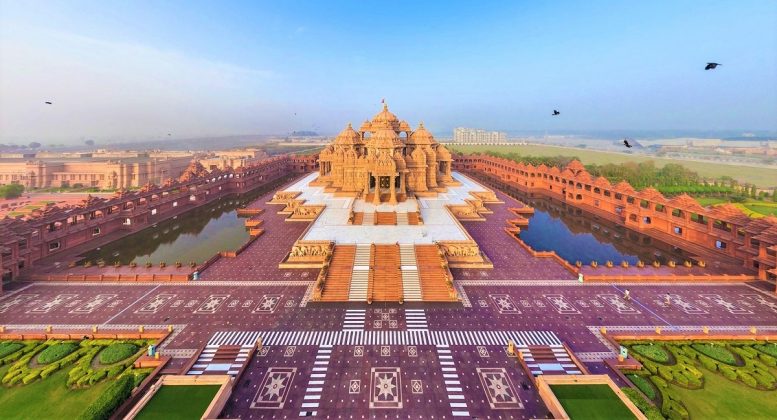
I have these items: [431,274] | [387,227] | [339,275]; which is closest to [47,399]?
[339,275]

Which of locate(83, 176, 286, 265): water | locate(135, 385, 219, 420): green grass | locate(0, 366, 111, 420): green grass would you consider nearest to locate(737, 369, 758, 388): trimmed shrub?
locate(135, 385, 219, 420): green grass

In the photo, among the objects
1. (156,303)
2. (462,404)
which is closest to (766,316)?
(462,404)

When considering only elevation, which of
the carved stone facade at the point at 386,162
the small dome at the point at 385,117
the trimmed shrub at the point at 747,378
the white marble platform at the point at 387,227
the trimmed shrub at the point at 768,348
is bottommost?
the trimmed shrub at the point at 747,378

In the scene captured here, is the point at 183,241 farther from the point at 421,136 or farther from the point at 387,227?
the point at 421,136

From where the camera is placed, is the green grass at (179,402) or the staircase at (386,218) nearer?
the green grass at (179,402)

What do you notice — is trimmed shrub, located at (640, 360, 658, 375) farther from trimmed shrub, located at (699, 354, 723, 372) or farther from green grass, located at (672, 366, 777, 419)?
trimmed shrub, located at (699, 354, 723, 372)

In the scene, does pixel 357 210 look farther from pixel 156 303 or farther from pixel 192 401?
pixel 192 401

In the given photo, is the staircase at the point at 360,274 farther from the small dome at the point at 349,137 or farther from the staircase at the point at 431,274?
the small dome at the point at 349,137

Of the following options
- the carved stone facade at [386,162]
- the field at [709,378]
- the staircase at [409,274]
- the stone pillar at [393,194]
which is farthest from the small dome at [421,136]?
the field at [709,378]
